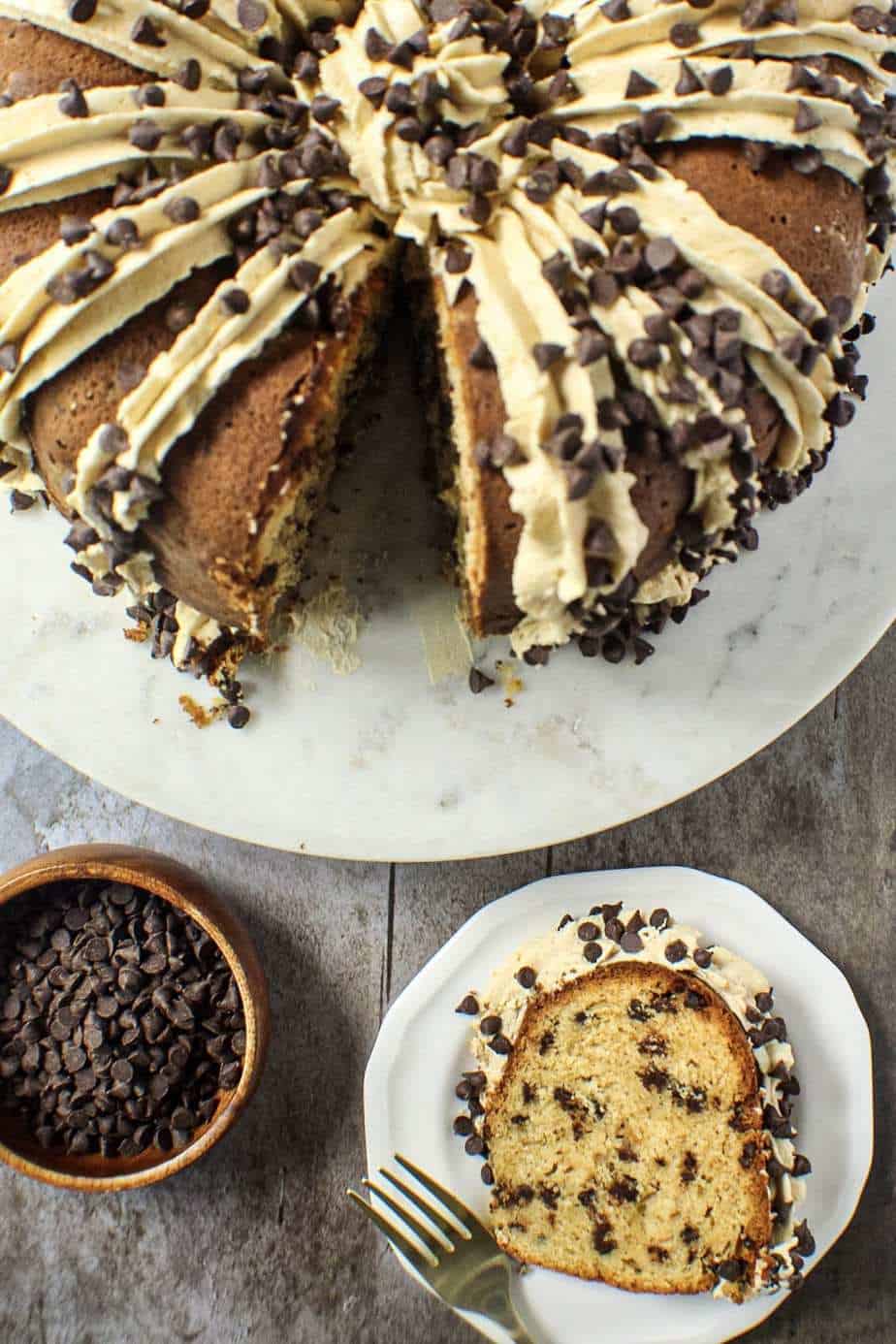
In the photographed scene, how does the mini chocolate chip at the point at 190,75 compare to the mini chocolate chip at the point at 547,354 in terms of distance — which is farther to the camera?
the mini chocolate chip at the point at 190,75

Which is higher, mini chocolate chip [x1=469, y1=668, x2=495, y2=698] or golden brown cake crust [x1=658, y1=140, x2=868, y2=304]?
golden brown cake crust [x1=658, y1=140, x2=868, y2=304]

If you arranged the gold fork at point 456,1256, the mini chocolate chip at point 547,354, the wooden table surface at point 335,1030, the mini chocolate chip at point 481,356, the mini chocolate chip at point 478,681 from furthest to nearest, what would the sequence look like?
the wooden table surface at point 335,1030
the gold fork at point 456,1256
the mini chocolate chip at point 478,681
the mini chocolate chip at point 481,356
the mini chocolate chip at point 547,354

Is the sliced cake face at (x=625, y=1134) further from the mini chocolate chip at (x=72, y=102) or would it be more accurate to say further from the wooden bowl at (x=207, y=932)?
the mini chocolate chip at (x=72, y=102)

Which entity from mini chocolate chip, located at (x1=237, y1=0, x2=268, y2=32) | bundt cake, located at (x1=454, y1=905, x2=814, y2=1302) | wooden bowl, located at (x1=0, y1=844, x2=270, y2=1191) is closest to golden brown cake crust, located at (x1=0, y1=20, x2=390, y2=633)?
mini chocolate chip, located at (x1=237, y1=0, x2=268, y2=32)

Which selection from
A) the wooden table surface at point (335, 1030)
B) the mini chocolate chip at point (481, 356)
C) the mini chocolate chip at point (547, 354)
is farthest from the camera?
the wooden table surface at point (335, 1030)

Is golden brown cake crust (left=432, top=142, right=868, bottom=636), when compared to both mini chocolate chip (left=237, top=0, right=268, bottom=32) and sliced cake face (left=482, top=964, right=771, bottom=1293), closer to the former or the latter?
mini chocolate chip (left=237, top=0, right=268, bottom=32)

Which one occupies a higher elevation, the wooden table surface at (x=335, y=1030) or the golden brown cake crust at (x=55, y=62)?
the golden brown cake crust at (x=55, y=62)

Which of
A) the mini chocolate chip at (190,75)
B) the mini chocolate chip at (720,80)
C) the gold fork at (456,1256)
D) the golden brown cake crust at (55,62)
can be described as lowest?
the gold fork at (456,1256)

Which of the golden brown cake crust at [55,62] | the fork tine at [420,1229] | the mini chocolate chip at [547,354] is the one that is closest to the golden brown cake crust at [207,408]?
the golden brown cake crust at [55,62]
